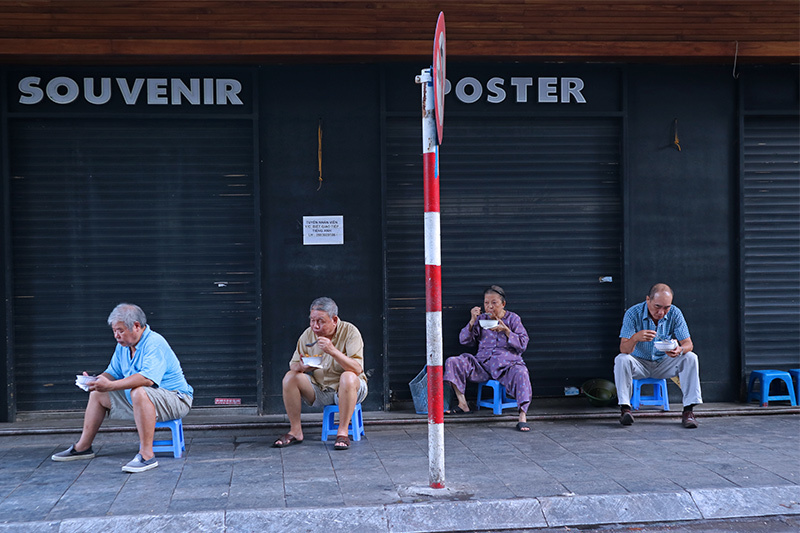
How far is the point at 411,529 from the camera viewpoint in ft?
16.2

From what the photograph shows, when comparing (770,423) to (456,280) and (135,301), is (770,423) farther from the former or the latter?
(135,301)

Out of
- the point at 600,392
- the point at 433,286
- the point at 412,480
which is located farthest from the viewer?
the point at 600,392

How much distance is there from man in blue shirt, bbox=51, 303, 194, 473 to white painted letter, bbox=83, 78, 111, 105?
2690 millimetres

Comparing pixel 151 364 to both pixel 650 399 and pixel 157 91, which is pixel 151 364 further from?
pixel 650 399

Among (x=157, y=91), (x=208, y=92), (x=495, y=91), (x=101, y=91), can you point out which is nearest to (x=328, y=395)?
(x=208, y=92)

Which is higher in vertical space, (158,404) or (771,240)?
(771,240)

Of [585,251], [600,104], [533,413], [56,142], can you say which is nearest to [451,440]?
[533,413]

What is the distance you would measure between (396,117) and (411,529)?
4.52 metres

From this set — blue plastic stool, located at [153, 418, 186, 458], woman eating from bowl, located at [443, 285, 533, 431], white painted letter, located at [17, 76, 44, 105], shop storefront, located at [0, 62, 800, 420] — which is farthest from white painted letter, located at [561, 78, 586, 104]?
white painted letter, located at [17, 76, 44, 105]

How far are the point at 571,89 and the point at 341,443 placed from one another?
14.4 feet

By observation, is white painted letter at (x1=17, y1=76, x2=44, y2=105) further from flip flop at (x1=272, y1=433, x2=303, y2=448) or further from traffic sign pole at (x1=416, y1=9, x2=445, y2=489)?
traffic sign pole at (x1=416, y1=9, x2=445, y2=489)

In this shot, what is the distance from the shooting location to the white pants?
7414mm

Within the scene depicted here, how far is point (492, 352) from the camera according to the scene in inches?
309

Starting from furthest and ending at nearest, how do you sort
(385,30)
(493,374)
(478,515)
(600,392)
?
(600,392)
(493,374)
(385,30)
(478,515)
